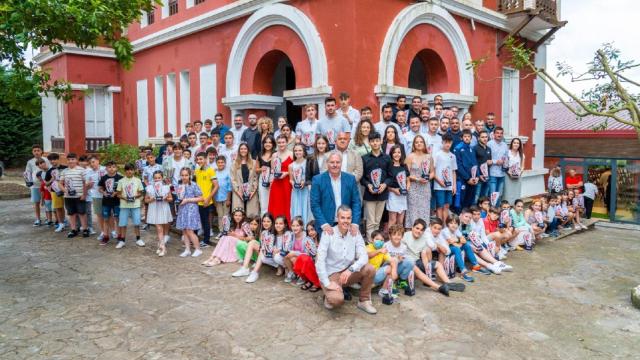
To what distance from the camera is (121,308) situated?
6.14 meters

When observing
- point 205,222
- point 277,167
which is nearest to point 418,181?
point 277,167

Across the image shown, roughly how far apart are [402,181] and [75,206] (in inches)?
256

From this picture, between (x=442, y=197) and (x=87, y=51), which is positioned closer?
(x=442, y=197)

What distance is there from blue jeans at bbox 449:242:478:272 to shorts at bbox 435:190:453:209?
2.99 ft

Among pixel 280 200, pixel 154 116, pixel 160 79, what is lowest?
pixel 280 200

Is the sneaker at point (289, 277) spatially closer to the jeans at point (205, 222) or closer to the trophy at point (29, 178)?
the jeans at point (205, 222)

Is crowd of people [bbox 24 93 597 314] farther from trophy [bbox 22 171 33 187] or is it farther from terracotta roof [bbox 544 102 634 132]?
terracotta roof [bbox 544 102 634 132]

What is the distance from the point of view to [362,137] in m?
7.84

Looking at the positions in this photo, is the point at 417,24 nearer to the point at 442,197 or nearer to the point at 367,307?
the point at 442,197

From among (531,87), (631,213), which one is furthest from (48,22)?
(631,213)

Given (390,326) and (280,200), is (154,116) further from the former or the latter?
(390,326)

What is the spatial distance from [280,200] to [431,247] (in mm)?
2448

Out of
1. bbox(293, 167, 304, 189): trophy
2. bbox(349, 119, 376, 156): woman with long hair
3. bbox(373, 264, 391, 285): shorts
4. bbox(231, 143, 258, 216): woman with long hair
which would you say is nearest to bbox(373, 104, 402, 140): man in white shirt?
bbox(349, 119, 376, 156): woman with long hair

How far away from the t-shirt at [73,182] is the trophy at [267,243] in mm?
4630
